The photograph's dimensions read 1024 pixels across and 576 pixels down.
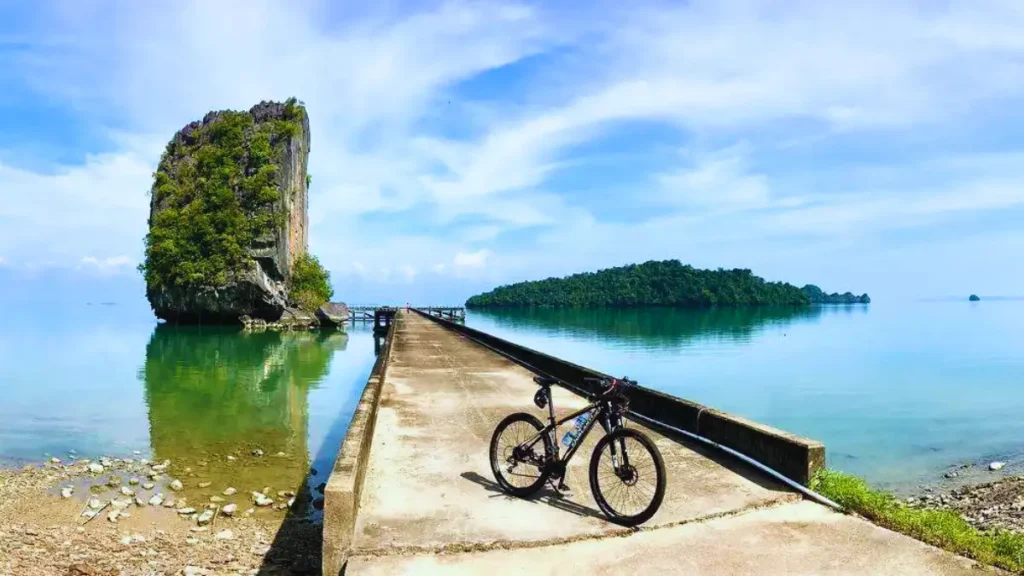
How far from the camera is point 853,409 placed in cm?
2177

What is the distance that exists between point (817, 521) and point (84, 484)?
10954 mm

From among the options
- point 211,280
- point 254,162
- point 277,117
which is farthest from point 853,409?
point 277,117

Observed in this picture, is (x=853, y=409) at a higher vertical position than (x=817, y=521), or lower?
lower

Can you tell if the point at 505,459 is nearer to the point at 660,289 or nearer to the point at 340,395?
the point at 340,395

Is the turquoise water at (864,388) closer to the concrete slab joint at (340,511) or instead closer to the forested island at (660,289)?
the concrete slab joint at (340,511)

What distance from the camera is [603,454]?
575 cm

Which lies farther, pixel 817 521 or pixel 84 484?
pixel 84 484

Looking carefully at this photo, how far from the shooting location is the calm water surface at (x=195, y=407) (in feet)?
42.0

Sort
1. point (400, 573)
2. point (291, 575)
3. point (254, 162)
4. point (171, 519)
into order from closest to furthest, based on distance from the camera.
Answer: point (400, 573)
point (291, 575)
point (171, 519)
point (254, 162)

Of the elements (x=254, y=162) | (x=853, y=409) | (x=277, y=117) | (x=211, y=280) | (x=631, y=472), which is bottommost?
(x=853, y=409)

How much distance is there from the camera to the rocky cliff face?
2062 inches

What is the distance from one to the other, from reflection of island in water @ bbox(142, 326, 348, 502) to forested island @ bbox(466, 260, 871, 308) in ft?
382

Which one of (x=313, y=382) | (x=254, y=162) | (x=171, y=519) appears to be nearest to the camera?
(x=171, y=519)

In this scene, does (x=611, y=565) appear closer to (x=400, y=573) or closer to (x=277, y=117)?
(x=400, y=573)
